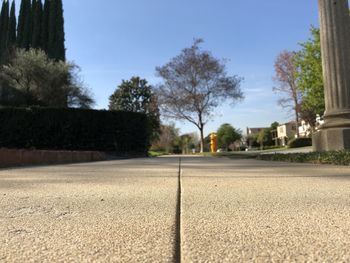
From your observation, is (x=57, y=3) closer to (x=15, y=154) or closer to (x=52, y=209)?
(x=15, y=154)

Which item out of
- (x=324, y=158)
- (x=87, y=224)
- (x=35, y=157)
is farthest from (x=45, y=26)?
(x=87, y=224)

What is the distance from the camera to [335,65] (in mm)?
9977

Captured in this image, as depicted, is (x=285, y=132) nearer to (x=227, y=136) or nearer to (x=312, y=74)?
(x=227, y=136)

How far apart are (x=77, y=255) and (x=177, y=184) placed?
10.1ft

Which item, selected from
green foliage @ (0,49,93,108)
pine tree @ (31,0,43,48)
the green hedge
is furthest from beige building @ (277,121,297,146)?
the green hedge

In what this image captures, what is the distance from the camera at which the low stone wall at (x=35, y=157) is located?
9.91 meters

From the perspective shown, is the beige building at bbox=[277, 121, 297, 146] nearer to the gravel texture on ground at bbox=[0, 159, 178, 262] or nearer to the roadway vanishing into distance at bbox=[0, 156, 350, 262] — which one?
the roadway vanishing into distance at bbox=[0, 156, 350, 262]

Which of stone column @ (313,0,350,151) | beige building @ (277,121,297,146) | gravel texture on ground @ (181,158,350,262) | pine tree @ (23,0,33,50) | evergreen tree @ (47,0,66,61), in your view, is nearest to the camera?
gravel texture on ground @ (181,158,350,262)

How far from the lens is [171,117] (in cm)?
3014

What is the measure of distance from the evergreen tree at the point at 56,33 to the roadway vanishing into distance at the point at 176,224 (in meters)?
29.5

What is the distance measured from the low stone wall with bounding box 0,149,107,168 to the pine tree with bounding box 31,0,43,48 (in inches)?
952

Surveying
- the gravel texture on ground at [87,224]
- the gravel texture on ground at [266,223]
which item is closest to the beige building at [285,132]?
the gravel texture on ground at [266,223]

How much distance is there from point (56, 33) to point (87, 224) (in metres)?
33.1

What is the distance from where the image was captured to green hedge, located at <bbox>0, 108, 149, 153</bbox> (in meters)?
15.0
